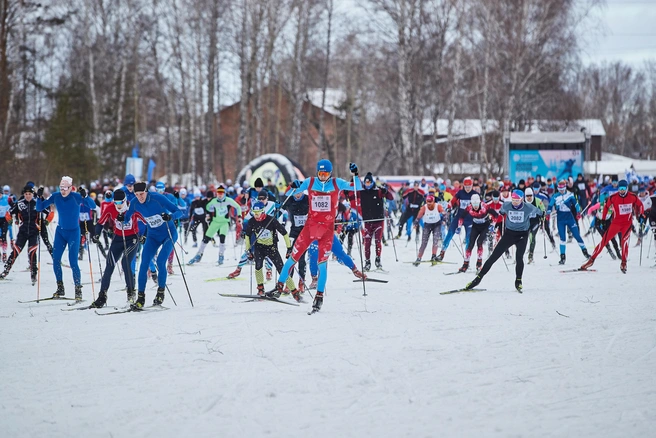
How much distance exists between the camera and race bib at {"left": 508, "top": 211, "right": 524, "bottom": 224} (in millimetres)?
12016

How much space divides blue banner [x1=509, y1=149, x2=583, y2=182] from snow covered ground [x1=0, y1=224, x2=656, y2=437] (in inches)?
879

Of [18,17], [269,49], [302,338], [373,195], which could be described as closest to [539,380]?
[302,338]

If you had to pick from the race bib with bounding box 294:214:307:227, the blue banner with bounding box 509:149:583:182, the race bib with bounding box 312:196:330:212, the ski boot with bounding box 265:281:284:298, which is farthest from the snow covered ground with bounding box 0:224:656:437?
the blue banner with bounding box 509:149:583:182

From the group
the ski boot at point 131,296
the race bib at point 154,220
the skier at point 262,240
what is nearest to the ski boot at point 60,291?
the ski boot at point 131,296

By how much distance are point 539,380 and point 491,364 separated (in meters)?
0.62

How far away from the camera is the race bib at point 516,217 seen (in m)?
12.0

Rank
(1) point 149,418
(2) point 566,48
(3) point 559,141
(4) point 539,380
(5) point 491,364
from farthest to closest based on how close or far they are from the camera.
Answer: (2) point 566,48
(3) point 559,141
(5) point 491,364
(4) point 539,380
(1) point 149,418

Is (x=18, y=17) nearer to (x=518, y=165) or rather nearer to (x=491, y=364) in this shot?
(x=518, y=165)

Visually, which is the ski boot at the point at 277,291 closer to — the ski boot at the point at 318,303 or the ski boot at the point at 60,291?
the ski boot at the point at 318,303

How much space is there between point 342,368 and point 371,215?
8766 millimetres

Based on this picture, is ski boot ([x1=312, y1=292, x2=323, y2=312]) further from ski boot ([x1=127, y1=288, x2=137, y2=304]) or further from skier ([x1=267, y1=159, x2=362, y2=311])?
ski boot ([x1=127, y1=288, x2=137, y2=304])

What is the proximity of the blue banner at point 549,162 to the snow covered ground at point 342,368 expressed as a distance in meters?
22.3

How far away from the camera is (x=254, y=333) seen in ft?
27.6

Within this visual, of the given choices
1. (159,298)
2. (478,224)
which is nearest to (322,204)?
(159,298)
